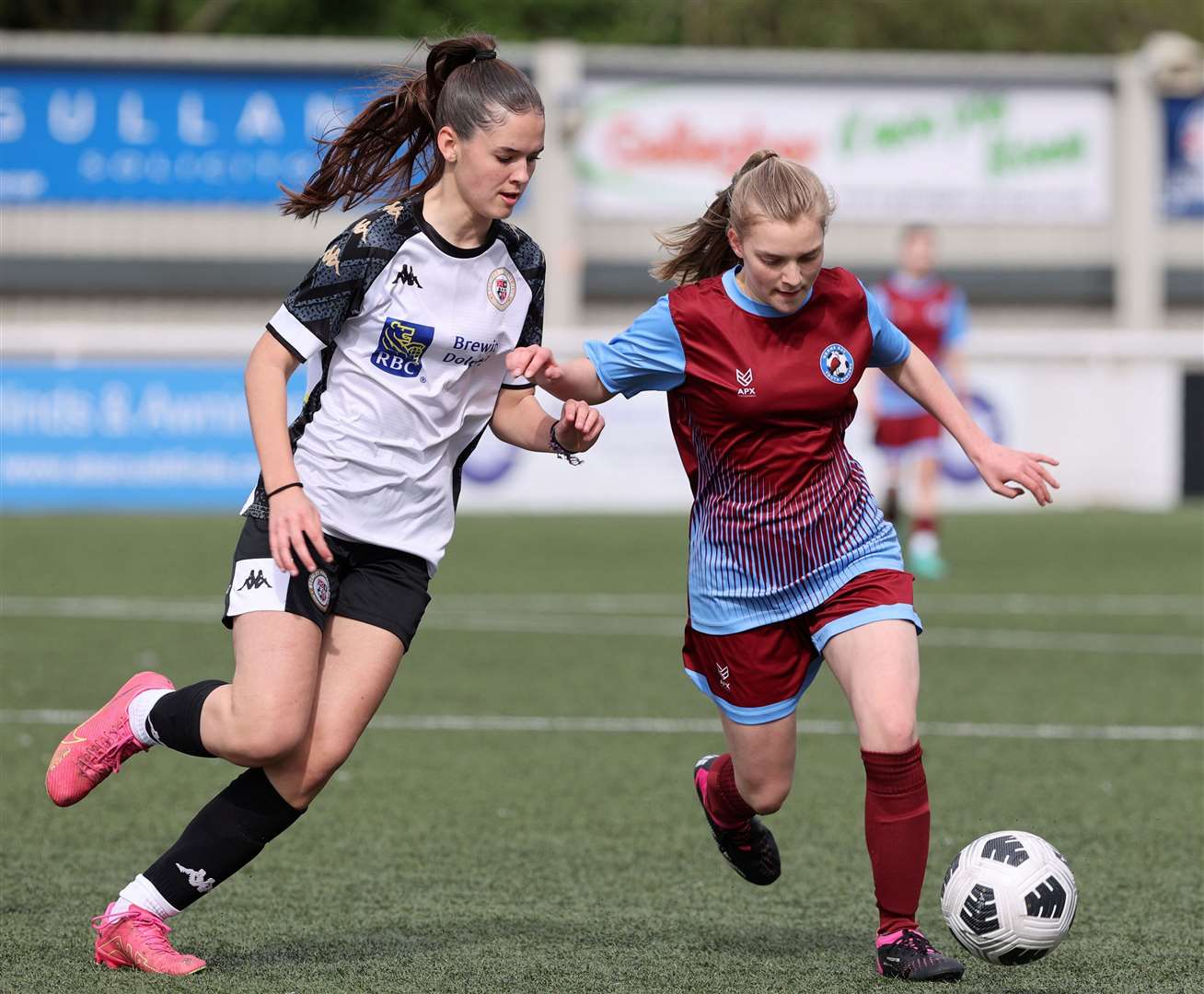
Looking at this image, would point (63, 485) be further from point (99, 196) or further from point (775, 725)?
point (775, 725)

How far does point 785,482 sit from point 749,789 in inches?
31.1

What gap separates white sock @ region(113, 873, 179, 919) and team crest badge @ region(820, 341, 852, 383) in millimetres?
1900

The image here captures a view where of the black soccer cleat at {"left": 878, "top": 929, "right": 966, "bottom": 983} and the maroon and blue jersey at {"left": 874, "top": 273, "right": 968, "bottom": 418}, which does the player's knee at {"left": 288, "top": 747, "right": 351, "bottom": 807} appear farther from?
the maroon and blue jersey at {"left": 874, "top": 273, "right": 968, "bottom": 418}

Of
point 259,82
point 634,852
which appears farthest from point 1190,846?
point 259,82

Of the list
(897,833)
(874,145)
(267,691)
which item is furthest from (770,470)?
(874,145)

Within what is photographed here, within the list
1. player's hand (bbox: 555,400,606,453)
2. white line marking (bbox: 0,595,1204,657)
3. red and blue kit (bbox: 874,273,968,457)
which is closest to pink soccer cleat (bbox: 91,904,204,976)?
player's hand (bbox: 555,400,606,453)

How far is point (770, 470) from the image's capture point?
14.9 ft

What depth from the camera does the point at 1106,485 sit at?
21703 mm

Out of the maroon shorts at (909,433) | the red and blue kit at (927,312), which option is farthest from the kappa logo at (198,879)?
the maroon shorts at (909,433)

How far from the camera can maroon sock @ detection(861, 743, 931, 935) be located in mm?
4301

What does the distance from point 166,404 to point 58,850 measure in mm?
13774

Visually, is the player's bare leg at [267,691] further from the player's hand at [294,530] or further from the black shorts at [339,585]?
the player's hand at [294,530]

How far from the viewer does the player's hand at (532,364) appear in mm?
4238

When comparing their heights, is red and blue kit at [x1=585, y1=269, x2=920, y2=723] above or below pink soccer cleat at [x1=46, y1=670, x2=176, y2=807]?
above
